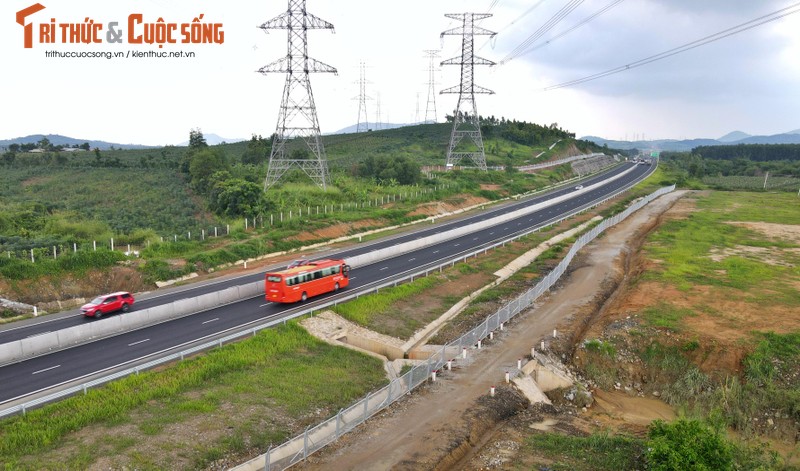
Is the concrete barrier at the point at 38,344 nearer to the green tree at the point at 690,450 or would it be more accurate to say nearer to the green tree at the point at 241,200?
the green tree at the point at 690,450

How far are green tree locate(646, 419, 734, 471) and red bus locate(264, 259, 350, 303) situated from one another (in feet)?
88.9

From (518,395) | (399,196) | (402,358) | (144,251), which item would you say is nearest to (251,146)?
(399,196)

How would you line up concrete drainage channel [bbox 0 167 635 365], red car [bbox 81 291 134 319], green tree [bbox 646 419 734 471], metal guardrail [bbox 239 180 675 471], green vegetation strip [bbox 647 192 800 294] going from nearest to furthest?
green tree [bbox 646 419 734 471] < metal guardrail [bbox 239 180 675 471] < concrete drainage channel [bbox 0 167 635 365] < red car [bbox 81 291 134 319] < green vegetation strip [bbox 647 192 800 294]

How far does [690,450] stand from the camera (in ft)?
58.3

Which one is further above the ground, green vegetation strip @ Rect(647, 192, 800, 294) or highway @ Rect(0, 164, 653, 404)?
green vegetation strip @ Rect(647, 192, 800, 294)

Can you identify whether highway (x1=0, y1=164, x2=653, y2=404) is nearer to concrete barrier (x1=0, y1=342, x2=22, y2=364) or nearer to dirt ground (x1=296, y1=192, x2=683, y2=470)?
concrete barrier (x1=0, y1=342, x2=22, y2=364)

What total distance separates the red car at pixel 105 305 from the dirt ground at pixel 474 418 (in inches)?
934

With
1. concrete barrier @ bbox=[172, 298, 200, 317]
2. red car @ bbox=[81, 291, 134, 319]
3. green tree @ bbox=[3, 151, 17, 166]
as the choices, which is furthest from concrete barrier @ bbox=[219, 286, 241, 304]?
green tree @ bbox=[3, 151, 17, 166]

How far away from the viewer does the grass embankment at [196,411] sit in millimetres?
18969

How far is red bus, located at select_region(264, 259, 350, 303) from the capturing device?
3875 centimetres

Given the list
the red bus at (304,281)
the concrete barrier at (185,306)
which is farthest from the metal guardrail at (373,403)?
the concrete barrier at (185,306)

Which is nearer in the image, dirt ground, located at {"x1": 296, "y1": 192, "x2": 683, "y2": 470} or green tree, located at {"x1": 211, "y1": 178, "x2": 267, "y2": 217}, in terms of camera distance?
dirt ground, located at {"x1": 296, "y1": 192, "x2": 683, "y2": 470}

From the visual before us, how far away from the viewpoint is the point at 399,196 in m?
89.8

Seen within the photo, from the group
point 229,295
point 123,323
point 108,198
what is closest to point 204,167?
point 108,198
